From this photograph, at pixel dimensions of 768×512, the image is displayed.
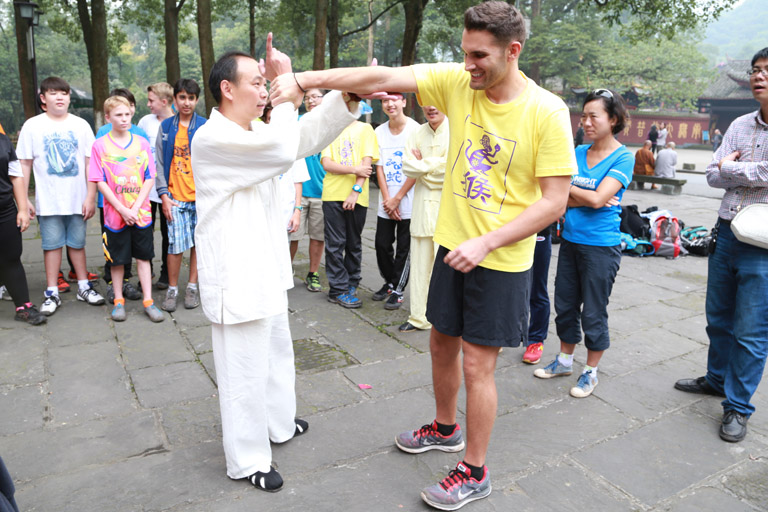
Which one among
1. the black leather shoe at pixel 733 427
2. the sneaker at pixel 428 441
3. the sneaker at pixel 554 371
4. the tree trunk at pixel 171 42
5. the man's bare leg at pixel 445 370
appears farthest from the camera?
the tree trunk at pixel 171 42

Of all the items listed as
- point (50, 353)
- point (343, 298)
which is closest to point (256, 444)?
point (50, 353)

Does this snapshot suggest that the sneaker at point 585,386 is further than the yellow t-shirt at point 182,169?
No

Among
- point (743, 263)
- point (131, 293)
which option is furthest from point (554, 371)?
point (131, 293)

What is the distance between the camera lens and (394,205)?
511cm

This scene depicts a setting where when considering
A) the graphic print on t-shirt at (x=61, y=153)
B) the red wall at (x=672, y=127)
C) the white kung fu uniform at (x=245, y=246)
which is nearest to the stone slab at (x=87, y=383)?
the white kung fu uniform at (x=245, y=246)

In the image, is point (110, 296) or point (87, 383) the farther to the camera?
point (110, 296)

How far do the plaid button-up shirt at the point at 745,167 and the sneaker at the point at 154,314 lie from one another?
13.2 feet

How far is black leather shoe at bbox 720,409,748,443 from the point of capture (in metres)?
3.15

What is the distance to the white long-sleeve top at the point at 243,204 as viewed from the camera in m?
2.42

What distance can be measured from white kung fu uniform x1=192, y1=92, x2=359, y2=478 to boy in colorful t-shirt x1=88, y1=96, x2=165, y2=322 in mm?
2482

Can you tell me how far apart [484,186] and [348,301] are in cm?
303

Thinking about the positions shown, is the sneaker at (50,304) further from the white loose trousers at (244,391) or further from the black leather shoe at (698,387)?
the black leather shoe at (698,387)

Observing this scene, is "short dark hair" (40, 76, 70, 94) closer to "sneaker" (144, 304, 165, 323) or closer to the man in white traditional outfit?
"sneaker" (144, 304, 165, 323)

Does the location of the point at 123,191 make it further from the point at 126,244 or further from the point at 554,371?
the point at 554,371
